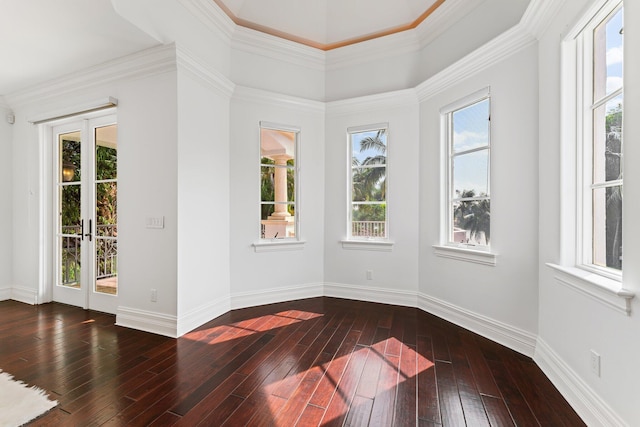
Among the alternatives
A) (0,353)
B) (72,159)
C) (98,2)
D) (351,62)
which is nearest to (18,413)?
(0,353)

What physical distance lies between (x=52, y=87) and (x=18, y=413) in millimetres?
3605

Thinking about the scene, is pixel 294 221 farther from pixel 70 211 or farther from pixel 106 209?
pixel 70 211

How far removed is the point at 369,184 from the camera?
14.0 ft

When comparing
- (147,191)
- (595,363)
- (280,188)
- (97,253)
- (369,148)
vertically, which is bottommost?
(595,363)

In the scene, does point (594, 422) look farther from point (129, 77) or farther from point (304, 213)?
point (129, 77)

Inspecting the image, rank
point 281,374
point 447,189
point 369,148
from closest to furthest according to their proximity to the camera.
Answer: point 281,374
point 447,189
point 369,148

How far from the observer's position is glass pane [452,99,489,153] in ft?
10.4

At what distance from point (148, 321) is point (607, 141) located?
4078 mm

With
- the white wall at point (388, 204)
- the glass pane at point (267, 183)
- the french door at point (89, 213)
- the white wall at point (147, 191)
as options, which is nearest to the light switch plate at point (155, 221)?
the white wall at point (147, 191)

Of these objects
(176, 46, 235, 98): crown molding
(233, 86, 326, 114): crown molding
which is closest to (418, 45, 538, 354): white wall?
(233, 86, 326, 114): crown molding

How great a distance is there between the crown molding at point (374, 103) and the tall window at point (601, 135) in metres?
1.96

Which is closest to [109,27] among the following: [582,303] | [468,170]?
[468,170]

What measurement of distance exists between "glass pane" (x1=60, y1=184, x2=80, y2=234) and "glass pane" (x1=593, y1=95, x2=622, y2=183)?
5.29 m

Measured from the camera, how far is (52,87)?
3.75 metres
